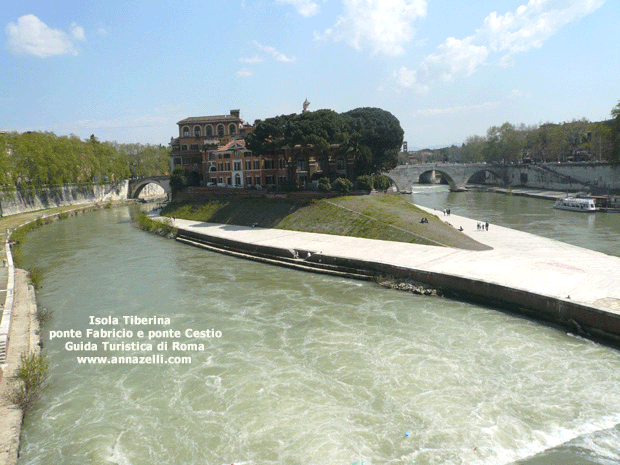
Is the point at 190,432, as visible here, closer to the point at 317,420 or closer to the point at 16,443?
the point at 317,420

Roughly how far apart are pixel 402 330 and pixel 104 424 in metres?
14.4

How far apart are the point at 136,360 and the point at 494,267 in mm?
22883

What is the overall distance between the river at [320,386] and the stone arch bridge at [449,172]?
8616 centimetres

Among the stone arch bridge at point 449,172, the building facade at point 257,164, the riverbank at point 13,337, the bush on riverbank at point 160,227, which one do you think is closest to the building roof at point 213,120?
the building facade at point 257,164

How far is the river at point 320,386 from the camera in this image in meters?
14.4

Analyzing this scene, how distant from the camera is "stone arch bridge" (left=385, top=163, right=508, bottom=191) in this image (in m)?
112

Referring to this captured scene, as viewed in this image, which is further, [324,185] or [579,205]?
[579,205]

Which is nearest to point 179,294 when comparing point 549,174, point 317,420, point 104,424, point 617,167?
point 104,424

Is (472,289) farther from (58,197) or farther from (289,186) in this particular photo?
(58,197)

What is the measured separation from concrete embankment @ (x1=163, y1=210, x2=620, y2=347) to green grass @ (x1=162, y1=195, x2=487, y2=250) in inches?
74.3

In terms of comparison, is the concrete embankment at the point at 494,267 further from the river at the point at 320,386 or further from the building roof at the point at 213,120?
the building roof at the point at 213,120

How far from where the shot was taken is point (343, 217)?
163ft

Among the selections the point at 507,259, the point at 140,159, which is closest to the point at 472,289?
the point at 507,259

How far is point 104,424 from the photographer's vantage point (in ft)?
51.7
